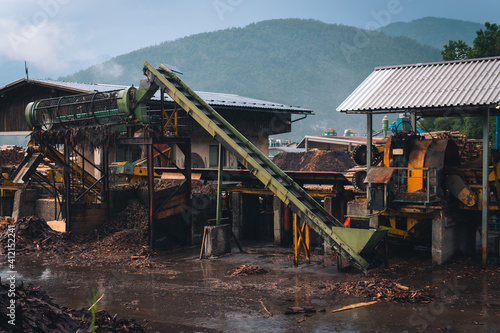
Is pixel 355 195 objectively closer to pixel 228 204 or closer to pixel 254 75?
pixel 228 204

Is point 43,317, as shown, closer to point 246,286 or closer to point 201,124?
point 246,286

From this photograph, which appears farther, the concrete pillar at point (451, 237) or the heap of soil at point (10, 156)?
the heap of soil at point (10, 156)

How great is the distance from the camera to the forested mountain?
153 meters

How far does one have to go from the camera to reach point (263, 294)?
12203mm

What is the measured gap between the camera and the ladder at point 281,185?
528 inches

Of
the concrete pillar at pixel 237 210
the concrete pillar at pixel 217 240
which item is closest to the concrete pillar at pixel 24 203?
the concrete pillar at pixel 237 210

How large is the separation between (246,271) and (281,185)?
2.64 m

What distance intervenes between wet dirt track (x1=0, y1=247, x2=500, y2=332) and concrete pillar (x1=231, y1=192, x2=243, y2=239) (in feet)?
10.6

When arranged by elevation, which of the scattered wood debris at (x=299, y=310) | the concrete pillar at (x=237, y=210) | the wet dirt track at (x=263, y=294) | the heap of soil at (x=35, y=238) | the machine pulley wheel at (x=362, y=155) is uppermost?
the machine pulley wheel at (x=362, y=155)

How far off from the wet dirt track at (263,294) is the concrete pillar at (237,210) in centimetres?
322

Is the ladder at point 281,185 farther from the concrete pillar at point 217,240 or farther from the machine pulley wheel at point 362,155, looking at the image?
the machine pulley wheel at point 362,155

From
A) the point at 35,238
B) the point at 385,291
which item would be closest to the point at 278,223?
the point at 385,291

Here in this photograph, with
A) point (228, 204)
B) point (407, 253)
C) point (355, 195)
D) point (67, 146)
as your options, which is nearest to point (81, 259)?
point (67, 146)

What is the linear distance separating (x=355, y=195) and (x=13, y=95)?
21.0 meters
